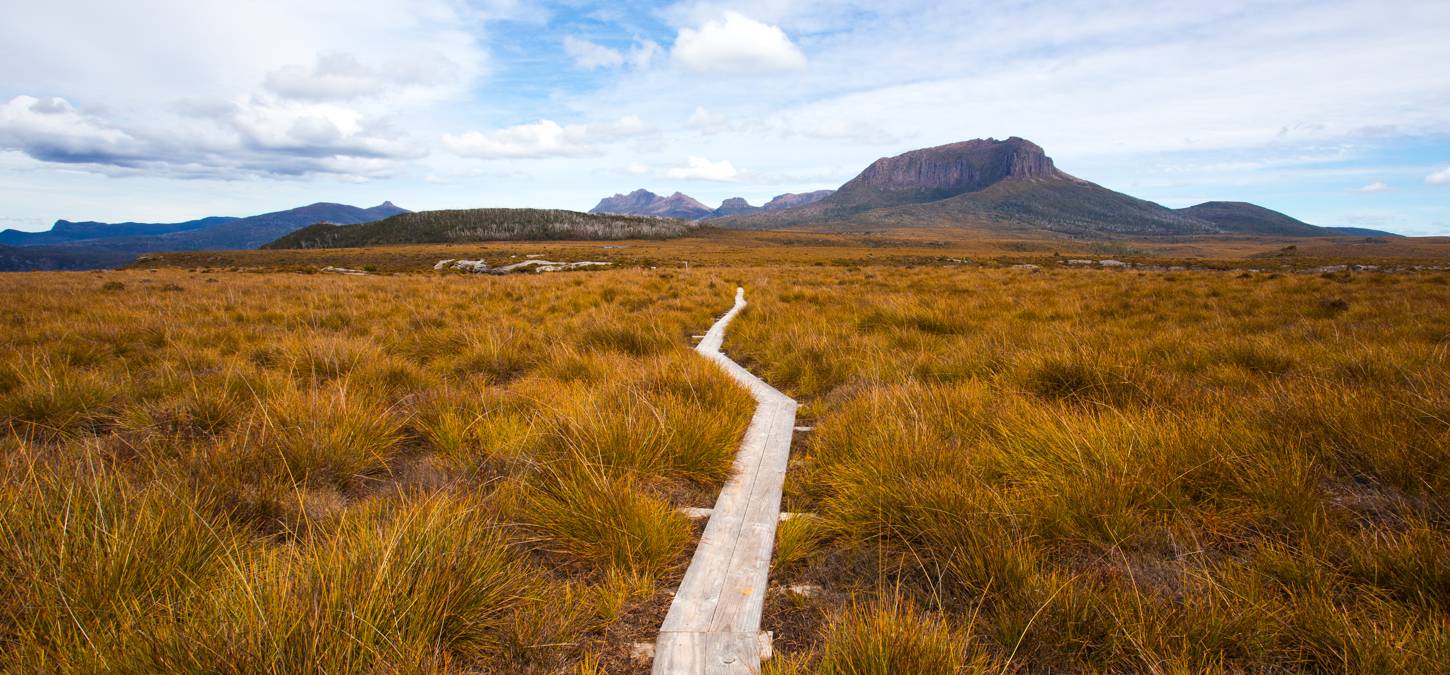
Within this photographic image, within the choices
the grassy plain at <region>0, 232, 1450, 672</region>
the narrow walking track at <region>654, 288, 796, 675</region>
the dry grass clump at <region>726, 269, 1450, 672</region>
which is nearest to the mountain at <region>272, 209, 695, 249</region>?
the grassy plain at <region>0, 232, 1450, 672</region>

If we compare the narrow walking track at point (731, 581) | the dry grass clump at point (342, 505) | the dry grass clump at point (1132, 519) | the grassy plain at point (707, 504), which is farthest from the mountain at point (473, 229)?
the narrow walking track at point (731, 581)

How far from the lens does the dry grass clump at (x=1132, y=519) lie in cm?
182

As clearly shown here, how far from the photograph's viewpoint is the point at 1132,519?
252 centimetres

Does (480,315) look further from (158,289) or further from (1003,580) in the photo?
(158,289)

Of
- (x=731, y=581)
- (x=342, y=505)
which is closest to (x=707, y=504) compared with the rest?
(x=731, y=581)

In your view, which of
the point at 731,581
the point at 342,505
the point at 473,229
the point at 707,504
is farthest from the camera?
the point at 473,229

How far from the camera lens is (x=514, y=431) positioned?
154 inches

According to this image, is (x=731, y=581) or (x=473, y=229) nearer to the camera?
(x=731, y=581)

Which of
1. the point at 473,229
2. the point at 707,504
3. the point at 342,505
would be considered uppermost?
the point at 473,229

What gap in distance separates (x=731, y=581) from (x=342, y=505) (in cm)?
215

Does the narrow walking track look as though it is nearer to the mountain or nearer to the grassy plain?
the grassy plain

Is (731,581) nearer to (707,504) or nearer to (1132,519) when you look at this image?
(707,504)

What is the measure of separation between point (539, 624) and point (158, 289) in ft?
71.6

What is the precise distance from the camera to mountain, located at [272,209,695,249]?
169 meters
